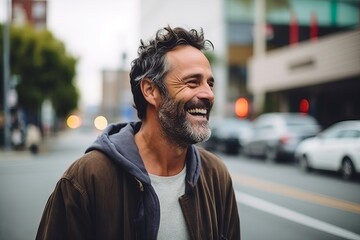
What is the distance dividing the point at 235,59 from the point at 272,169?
36990 mm

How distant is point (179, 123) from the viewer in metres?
2.28

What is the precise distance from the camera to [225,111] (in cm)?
4978

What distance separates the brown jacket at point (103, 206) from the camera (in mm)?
1998

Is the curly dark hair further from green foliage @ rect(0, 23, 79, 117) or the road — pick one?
green foliage @ rect(0, 23, 79, 117)

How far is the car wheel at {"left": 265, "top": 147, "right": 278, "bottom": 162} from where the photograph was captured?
18.2 meters

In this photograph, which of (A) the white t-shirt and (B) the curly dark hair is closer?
(A) the white t-shirt

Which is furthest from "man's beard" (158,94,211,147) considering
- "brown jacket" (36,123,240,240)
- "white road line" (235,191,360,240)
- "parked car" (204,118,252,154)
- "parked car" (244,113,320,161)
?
"parked car" (204,118,252,154)

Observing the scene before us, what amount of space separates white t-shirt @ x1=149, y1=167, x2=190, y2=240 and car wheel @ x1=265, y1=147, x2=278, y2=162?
16.3 metres

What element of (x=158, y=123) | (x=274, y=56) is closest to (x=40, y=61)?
(x=274, y=56)

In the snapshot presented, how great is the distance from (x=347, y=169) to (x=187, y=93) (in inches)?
461

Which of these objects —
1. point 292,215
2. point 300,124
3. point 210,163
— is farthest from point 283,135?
point 210,163

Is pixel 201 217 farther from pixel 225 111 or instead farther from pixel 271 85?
pixel 225 111

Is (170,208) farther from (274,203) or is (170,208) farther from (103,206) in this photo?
(274,203)

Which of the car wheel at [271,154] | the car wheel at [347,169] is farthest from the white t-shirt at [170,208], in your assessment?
the car wheel at [271,154]
